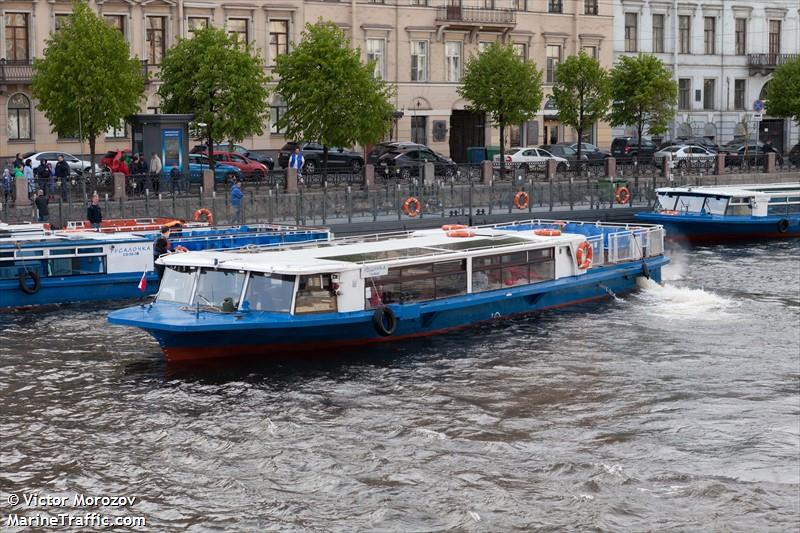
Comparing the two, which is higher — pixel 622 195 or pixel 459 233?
pixel 622 195

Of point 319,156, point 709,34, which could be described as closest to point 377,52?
point 319,156

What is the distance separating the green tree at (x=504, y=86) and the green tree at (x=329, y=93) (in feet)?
34.0

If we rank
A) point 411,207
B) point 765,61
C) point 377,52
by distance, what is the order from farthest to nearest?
1. point 765,61
2. point 377,52
3. point 411,207

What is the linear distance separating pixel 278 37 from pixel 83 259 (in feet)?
110

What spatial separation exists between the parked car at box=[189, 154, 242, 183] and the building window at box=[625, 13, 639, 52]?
33976 mm

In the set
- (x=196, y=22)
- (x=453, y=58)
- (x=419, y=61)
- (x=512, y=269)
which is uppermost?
(x=196, y=22)

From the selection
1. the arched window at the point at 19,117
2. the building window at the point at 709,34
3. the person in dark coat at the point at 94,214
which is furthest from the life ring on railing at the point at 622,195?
the building window at the point at 709,34

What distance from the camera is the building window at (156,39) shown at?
6181cm

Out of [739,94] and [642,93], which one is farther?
[739,94]

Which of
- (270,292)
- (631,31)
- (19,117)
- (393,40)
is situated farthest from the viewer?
(631,31)

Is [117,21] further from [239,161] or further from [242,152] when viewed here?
[239,161]

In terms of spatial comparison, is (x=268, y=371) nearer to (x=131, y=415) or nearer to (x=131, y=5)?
(x=131, y=415)

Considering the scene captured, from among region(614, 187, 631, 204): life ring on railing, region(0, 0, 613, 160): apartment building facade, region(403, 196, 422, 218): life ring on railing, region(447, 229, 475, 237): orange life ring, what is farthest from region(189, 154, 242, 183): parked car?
region(447, 229, 475, 237): orange life ring

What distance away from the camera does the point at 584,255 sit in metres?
33.7
